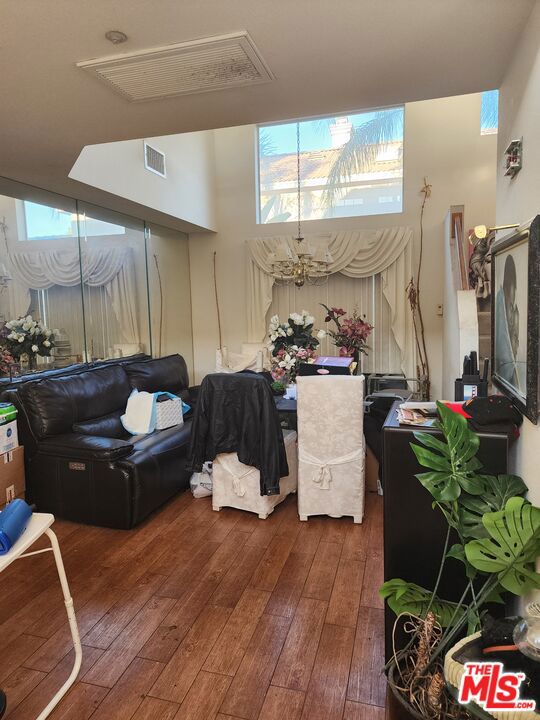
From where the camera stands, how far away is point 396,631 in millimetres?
1745

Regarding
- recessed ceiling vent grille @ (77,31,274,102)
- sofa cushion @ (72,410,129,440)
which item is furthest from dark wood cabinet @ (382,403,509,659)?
sofa cushion @ (72,410,129,440)

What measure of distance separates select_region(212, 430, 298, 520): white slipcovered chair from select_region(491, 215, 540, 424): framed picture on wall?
1.77m

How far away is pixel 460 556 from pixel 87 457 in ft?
8.23

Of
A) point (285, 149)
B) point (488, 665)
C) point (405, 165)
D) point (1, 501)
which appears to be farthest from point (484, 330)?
point (285, 149)

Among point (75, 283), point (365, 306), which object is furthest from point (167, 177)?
point (365, 306)

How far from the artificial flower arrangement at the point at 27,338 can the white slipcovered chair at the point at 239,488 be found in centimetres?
180

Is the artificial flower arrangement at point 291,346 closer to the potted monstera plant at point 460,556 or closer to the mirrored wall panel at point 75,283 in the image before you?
the mirrored wall panel at point 75,283

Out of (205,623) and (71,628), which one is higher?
(71,628)

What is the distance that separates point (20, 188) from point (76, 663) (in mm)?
3333

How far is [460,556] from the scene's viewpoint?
1.48 meters

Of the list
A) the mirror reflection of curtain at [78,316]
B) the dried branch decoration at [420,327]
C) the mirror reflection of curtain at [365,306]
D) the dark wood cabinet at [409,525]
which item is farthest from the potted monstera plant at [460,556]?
the mirror reflection of curtain at [365,306]

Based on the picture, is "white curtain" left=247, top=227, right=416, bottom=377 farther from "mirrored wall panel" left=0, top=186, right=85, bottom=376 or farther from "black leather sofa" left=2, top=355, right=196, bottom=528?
"black leather sofa" left=2, top=355, right=196, bottom=528

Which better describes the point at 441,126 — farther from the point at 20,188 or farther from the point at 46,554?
the point at 46,554

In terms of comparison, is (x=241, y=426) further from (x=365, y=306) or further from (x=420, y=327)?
(x=420, y=327)
